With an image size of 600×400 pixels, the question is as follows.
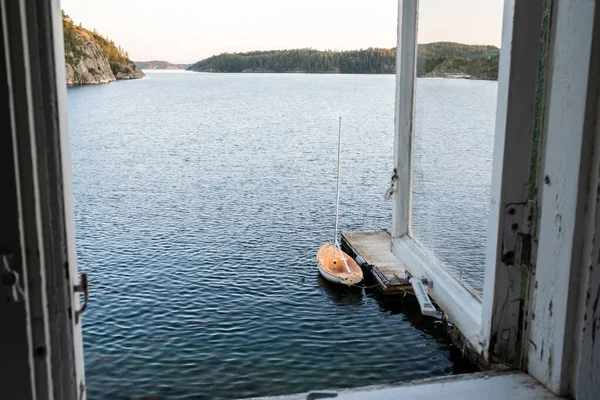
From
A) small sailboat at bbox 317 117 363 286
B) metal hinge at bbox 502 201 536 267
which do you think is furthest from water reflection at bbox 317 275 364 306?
metal hinge at bbox 502 201 536 267

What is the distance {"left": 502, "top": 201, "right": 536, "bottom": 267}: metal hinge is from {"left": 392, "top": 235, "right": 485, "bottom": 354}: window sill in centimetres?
22

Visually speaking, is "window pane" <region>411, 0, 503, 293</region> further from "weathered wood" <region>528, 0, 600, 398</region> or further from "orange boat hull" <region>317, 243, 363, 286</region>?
"orange boat hull" <region>317, 243, 363, 286</region>

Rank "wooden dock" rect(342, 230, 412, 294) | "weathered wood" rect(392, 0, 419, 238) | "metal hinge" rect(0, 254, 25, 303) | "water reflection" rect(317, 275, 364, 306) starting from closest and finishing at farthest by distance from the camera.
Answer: "metal hinge" rect(0, 254, 25, 303) < "weathered wood" rect(392, 0, 419, 238) < "water reflection" rect(317, 275, 364, 306) < "wooden dock" rect(342, 230, 412, 294)

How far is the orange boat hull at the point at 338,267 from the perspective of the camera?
19719 millimetres

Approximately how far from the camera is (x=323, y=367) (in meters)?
14.3

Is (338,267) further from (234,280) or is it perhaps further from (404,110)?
(404,110)

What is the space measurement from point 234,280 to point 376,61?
4356 inches

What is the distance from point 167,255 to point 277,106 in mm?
60722

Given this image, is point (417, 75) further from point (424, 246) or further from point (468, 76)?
point (424, 246)

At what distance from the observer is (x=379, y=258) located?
21234 millimetres

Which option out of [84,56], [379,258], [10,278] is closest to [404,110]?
[10,278]

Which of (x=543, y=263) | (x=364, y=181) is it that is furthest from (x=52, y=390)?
(x=364, y=181)

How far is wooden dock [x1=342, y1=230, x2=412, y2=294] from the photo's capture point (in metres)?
19.2

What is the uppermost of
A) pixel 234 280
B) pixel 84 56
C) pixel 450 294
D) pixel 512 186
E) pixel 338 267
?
pixel 84 56
